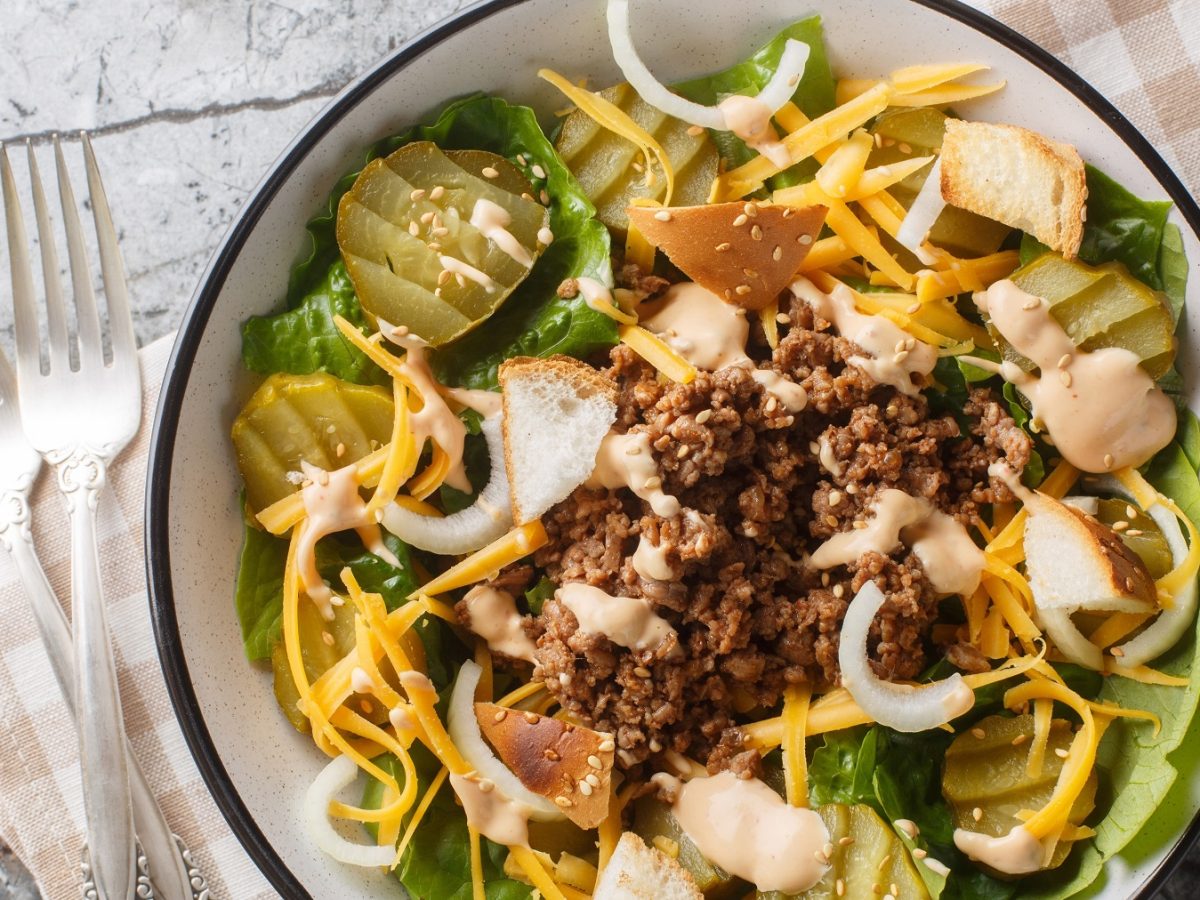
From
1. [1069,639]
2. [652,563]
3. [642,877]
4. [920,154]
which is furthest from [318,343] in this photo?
[1069,639]

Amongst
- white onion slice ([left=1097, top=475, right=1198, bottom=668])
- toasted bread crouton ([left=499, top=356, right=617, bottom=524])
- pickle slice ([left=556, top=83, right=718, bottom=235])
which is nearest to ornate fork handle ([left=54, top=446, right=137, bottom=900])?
toasted bread crouton ([left=499, top=356, right=617, bottom=524])

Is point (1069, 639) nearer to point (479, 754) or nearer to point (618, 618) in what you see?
point (618, 618)

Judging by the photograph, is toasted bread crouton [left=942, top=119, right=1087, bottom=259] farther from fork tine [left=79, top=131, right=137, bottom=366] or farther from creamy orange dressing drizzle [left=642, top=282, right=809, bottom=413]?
fork tine [left=79, top=131, right=137, bottom=366]

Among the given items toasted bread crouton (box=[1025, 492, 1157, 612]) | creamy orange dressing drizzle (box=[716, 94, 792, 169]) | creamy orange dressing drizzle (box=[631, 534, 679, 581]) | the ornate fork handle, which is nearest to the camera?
toasted bread crouton (box=[1025, 492, 1157, 612])

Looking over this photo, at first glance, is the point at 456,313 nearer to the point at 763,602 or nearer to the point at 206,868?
the point at 763,602

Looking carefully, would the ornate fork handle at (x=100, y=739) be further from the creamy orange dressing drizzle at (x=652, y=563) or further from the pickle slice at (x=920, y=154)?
the pickle slice at (x=920, y=154)

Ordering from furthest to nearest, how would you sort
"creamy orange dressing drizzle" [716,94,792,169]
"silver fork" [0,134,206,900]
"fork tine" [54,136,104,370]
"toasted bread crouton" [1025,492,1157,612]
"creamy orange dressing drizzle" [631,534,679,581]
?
1. "fork tine" [54,136,104,370]
2. "silver fork" [0,134,206,900]
3. "creamy orange dressing drizzle" [716,94,792,169]
4. "creamy orange dressing drizzle" [631,534,679,581]
5. "toasted bread crouton" [1025,492,1157,612]

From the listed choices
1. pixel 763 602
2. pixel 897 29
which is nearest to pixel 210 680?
pixel 763 602

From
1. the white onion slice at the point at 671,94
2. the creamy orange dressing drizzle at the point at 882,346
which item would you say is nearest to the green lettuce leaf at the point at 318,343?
the white onion slice at the point at 671,94
